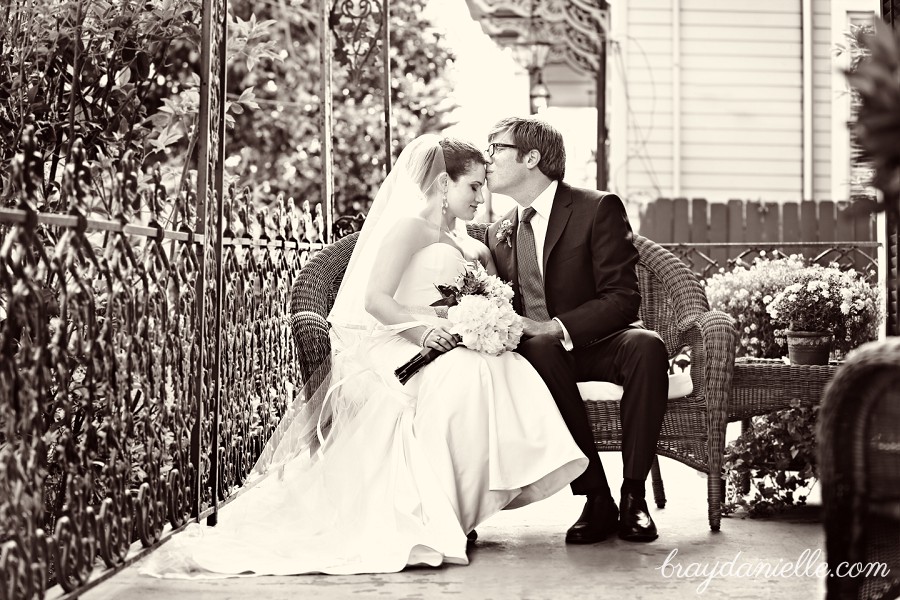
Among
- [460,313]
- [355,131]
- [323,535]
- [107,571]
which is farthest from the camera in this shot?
[355,131]

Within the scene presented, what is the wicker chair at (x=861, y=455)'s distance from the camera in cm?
217

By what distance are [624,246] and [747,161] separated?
269 inches

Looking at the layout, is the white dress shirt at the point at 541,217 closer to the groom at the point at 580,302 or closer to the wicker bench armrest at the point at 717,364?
the groom at the point at 580,302

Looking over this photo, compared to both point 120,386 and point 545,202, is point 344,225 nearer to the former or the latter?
point 545,202

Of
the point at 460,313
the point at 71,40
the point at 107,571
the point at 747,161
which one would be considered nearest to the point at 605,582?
the point at 460,313

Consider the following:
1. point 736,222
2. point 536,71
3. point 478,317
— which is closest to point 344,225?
point 478,317

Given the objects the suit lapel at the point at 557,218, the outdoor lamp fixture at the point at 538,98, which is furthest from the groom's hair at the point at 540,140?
the outdoor lamp fixture at the point at 538,98

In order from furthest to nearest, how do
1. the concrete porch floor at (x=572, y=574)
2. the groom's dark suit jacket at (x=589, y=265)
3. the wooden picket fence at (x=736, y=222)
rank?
the wooden picket fence at (x=736, y=222), the groom's dark suit jacket at (x=589, y=265), the concrete porch floor at (x=572, y=574)

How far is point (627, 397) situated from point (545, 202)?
0.94 m

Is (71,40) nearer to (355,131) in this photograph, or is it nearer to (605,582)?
(605,582)

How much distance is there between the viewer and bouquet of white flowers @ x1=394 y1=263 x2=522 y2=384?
381 cm

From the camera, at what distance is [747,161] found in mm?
10570

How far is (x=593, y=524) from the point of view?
12.6 feet

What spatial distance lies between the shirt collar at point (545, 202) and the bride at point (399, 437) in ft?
0.80
